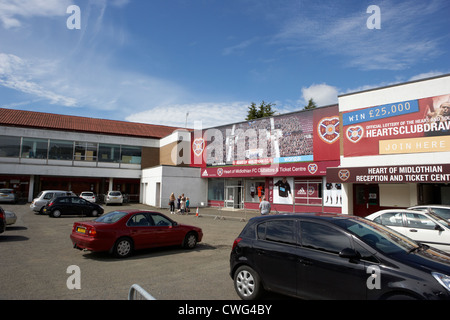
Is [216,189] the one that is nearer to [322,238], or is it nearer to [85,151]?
[85,151]

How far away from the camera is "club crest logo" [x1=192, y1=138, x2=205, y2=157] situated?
32406mm

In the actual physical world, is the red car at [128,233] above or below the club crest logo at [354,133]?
below

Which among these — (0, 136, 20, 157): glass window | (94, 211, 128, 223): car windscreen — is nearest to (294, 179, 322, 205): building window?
(94, 211, 128, 223): car windscreen

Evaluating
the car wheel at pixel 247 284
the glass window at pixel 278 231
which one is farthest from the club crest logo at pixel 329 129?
the car wheel at pixel 247 284

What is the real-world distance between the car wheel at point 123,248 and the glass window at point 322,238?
5.70 m

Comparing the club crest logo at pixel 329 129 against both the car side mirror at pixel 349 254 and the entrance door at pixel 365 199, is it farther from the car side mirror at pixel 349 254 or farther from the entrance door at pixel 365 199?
the car side mirror at pixel 349 254

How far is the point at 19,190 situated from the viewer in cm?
3444

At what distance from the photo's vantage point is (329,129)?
70.5 feet

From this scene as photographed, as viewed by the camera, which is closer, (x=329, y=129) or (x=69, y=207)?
(x=69, y=207)

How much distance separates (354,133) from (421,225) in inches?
419

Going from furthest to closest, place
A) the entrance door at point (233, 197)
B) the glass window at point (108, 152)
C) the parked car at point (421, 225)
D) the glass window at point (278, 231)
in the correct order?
the glass window at point (108, 152), the entrance door at point (233, 197), the parked car at point (421, 225), the glass window at point (278, 231)

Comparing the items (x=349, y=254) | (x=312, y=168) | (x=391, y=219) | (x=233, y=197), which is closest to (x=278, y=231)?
(x=349, y=254)

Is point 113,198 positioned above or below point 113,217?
below

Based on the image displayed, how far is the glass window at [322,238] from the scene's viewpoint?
4473 mm
